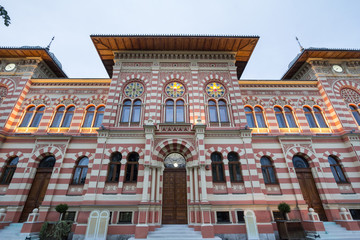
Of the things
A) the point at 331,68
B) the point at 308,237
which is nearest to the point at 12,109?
the point at 308,237

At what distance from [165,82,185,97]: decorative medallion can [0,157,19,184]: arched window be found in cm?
1182

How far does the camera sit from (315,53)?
48.2ft

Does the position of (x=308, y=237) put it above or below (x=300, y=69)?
below

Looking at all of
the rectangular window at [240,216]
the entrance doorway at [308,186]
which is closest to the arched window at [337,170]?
the entrance doorway at [308,186]

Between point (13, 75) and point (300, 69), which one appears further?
point (300, 69)

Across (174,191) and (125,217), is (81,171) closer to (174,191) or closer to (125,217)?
(125,217)

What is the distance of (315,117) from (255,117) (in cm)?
495

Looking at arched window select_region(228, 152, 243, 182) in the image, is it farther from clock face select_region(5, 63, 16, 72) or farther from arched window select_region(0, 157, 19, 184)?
clock face select_region(5, 63, 16, 72)

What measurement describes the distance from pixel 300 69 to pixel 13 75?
26.3 metres

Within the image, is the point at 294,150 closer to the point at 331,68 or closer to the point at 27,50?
the point at 331,68

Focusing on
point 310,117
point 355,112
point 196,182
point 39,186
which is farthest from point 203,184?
point 355,112

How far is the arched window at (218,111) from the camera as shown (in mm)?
12375

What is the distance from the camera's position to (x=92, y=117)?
1346 cm

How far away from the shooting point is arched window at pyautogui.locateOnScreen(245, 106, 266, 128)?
520 inches
